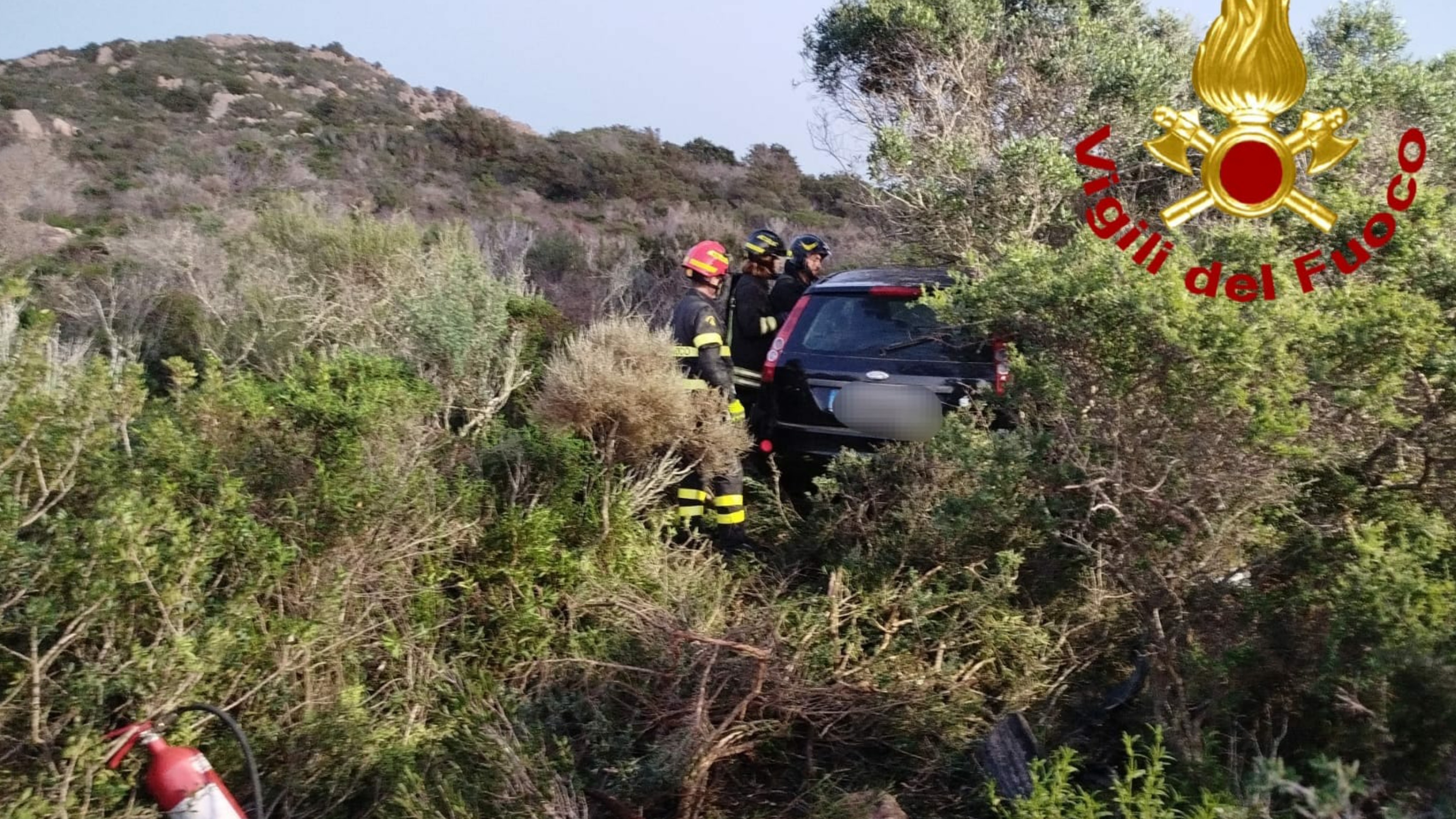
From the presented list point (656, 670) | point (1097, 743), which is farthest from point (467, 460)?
point (1097, 743)

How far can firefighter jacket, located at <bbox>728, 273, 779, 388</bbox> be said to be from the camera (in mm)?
6723

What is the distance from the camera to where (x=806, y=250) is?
720 cm

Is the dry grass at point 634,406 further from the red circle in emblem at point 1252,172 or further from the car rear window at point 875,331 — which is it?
the red circle in emblem at point 1252,172

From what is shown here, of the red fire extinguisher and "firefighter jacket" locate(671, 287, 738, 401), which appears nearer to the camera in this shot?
the red fire extinguisher

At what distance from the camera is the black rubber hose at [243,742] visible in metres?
3.18

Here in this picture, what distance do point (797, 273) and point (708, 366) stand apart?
5.45 ft

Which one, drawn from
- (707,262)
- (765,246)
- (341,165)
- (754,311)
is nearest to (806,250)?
(765,246)

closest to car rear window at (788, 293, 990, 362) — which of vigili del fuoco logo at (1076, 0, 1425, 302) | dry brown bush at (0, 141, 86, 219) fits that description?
vigili del fuoco logo at (1076, 0, 1425, 302)

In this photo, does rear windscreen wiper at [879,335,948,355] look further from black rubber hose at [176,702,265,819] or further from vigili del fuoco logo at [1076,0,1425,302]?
black rubber hose at [176,702,265,819]

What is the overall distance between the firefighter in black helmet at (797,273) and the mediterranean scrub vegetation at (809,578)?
169cm

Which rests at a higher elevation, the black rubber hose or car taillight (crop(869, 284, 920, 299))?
car taillight (crop(869, 284, 920, 299))

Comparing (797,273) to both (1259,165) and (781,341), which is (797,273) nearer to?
(781,341)

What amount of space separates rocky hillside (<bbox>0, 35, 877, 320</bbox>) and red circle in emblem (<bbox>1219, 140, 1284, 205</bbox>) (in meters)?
4.01

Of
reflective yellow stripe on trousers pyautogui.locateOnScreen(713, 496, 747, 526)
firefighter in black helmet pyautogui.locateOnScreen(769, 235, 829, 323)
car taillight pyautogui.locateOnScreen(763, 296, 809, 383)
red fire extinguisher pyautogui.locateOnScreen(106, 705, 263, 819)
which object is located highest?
firefighter in black helmet pyautogui.locateOnScreen(769, 235, 829, 323)
